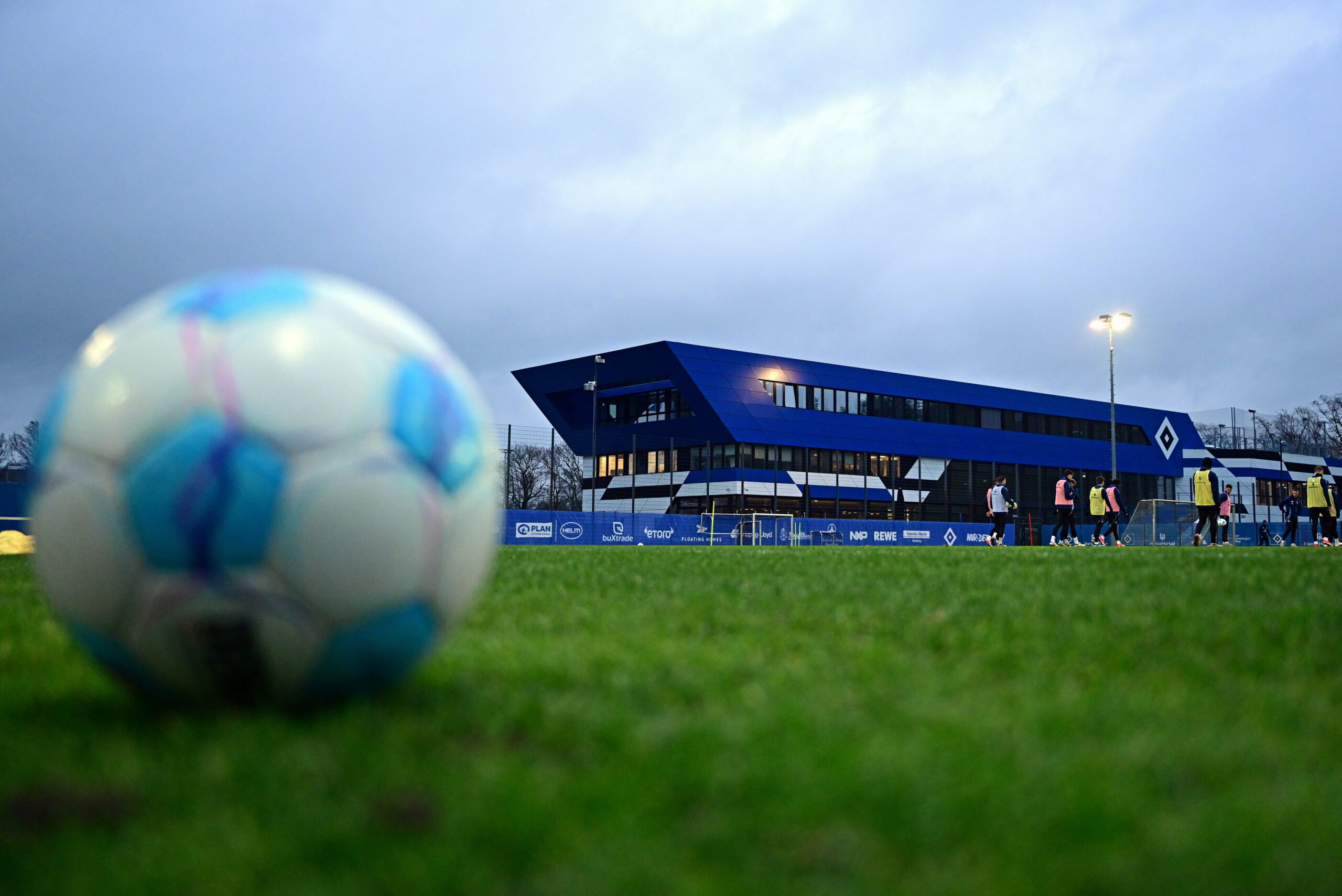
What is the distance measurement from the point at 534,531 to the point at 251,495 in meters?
34.3

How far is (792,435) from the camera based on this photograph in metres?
60.7

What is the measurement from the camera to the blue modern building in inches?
2301

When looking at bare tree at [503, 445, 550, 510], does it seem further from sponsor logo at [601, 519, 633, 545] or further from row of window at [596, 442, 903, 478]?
sponsor logo at [601, 519, 633, 545]

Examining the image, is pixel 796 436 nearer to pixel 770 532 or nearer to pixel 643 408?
pixel 643 408

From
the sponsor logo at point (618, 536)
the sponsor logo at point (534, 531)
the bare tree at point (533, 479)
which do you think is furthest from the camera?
the bare tree at point (533, 479)

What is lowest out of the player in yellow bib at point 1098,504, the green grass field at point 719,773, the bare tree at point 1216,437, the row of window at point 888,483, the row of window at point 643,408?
the green grass field at point 719,773

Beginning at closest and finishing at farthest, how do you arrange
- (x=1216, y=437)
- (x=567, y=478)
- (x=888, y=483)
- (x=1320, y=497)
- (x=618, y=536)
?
(x=1320, y=497) < (x=618, y=536) < (x=888, y=483) < (x=567, y=478) < (x=1216, y=437)

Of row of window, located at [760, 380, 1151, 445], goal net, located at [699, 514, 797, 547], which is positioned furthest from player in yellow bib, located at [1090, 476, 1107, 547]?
row of window, located at [760, 380, 1151, 445]

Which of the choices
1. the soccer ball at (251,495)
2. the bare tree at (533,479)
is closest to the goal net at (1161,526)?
the bare tree at (533,479)

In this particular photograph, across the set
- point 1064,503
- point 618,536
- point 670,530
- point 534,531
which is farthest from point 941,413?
point 1064,503

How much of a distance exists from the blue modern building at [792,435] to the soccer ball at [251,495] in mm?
49260

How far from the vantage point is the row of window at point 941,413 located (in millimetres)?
62531

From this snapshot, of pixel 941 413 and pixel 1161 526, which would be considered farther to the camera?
pixel 941 413

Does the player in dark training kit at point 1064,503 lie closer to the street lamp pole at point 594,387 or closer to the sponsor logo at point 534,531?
the sponsor logo at point 534,531
